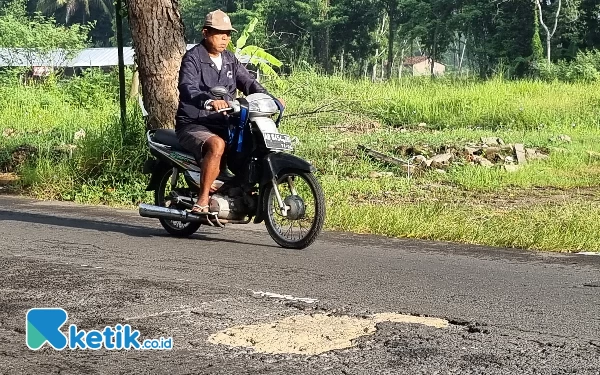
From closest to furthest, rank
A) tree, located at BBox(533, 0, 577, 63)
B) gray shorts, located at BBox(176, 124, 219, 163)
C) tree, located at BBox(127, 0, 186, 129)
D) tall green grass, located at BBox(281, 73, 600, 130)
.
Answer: gray shorts, located at BBox(176, 124, 219, 163)
tree, located at BBox(127, 0, 186, 129)
tall green grass, located at BBox(281, 73, 600, 130)
tree, located at BBox(533, 0, 577, 63)

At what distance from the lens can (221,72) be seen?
7898mm

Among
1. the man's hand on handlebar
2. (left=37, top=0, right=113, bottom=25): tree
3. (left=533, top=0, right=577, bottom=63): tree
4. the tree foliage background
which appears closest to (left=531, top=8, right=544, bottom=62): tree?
the tree foliage background

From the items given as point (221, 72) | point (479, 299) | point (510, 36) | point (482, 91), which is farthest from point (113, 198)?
point (510, 36)

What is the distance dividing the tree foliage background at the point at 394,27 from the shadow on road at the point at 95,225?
108ft

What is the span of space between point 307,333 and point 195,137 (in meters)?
3.49

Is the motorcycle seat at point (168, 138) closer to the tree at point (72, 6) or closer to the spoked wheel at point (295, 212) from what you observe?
the spoked wheel at point (295, 212)

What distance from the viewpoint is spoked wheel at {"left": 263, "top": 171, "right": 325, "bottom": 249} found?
24.5 ft

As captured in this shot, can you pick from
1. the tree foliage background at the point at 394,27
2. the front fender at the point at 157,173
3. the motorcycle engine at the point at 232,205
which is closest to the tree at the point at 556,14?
the tree foliage background at the point at 394,27

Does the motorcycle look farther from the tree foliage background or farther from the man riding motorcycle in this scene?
the tree foliage background

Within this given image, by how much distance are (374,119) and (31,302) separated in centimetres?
1751

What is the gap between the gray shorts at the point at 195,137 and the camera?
777cm

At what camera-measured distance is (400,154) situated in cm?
1662

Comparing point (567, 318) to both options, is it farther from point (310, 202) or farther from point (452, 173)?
point (452, 173)

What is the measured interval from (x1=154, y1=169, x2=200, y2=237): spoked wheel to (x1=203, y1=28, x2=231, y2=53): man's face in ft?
4.49
